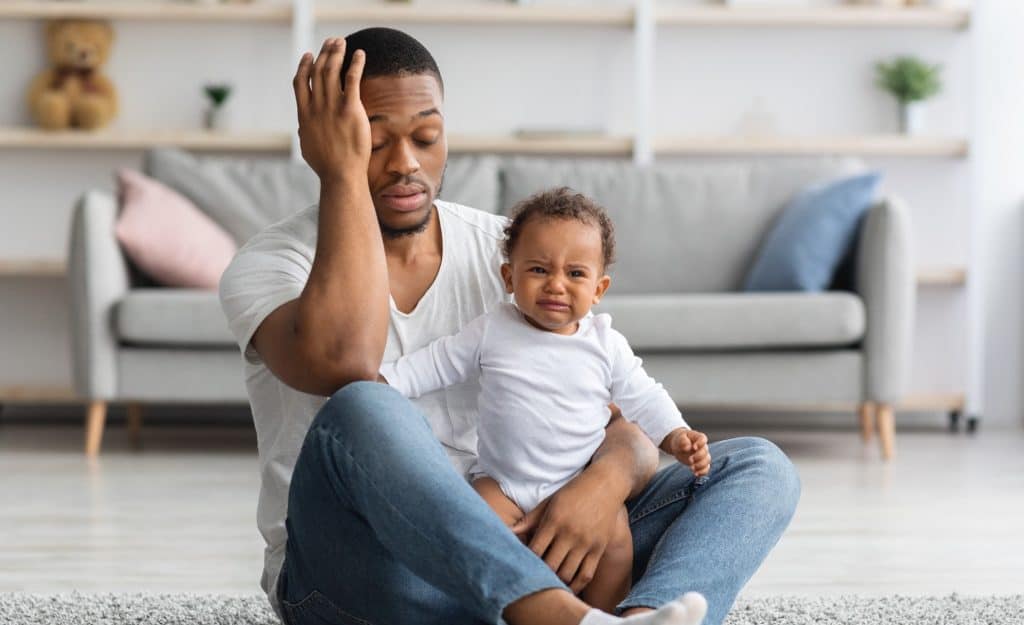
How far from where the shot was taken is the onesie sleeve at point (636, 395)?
5.68 ft

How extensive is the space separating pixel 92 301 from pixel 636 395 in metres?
2.71

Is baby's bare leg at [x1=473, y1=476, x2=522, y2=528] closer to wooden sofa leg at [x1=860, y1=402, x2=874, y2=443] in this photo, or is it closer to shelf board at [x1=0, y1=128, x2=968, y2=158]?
wooden sofa leg at [x1=860, y1=402, x2=874, y2=443]

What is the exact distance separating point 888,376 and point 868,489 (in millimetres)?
584

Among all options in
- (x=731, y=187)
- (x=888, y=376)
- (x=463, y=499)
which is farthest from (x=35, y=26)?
(x=463, y=499)

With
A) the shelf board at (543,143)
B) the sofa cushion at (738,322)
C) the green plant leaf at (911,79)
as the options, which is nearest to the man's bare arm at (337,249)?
the sofa cushion at (738,322)

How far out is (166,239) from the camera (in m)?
4.25

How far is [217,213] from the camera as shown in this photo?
14.9ft

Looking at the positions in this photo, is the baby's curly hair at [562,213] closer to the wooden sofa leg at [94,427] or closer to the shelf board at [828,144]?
the wooden sofa leg at [94,427]

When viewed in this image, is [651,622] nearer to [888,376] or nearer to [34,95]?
[888,376]

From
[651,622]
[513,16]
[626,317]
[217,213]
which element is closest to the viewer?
[651,622]

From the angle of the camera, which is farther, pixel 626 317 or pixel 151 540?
pixel 626 317

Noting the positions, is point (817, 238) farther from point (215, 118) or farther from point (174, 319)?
point (215, 118)

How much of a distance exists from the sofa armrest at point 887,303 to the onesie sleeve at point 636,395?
7.95 ft

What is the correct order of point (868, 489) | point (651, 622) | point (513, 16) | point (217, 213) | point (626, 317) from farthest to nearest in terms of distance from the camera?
point (513, 16) < point (217, 213) < point (626, 317) < point (868, 489) < point (651, 622)
